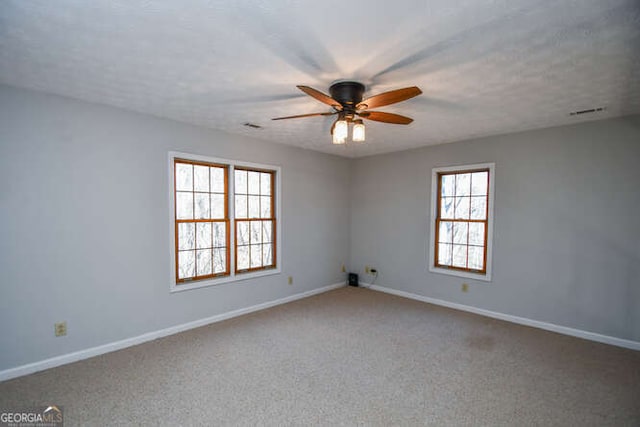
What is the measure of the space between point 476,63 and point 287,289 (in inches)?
155

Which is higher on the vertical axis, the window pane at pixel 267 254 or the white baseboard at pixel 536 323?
the window pane at pixel 267 254

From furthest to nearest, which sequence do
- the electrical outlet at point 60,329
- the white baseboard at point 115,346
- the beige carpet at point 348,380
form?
1. the electrical outlet at point 60,329
2. the white baseboard at point 115,346
3. the beige carpet at point 348,380

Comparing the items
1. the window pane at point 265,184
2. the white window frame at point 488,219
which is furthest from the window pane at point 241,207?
the white window frame at point 488,219

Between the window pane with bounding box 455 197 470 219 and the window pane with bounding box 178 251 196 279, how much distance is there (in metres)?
3.87

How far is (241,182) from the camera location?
4.48 m

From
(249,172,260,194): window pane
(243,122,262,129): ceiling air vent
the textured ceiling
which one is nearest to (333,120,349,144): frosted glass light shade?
the textured ceiling

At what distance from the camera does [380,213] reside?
5.63 meters

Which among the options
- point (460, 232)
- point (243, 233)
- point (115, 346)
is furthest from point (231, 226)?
point (460, 232)

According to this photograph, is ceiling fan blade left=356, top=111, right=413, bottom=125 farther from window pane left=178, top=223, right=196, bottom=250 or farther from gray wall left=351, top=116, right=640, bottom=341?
window pane left=178, top=223, right=196, bottom=250

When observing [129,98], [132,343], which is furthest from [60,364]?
[129,98]

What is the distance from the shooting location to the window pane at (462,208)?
473 centimetres

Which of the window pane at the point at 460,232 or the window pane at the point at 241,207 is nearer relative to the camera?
the window pane at the point at 241,207

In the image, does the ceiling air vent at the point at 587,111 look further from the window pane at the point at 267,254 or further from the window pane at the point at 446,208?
the window pane at the point at 267,254

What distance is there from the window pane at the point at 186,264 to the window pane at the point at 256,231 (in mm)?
931
